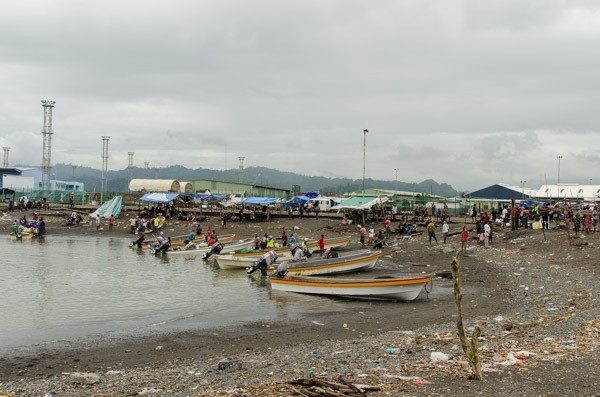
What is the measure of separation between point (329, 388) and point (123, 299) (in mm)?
14928

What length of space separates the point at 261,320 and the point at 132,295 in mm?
7460

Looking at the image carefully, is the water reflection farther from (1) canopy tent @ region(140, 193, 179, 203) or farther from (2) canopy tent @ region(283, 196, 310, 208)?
(2) canopy tent @ region(283, 196, 310, 208)

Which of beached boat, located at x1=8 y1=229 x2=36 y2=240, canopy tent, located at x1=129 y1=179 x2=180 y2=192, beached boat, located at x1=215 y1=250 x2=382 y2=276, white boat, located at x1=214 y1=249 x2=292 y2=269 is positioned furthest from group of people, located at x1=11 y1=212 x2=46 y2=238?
canopy tent, located at x1=129 y1=179 x2=180 y2=192

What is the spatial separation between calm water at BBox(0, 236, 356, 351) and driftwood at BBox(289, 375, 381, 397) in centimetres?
841

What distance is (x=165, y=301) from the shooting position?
20.9 metres

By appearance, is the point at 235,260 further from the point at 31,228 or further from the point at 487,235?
the point at 31,228

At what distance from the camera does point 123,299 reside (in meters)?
21.3

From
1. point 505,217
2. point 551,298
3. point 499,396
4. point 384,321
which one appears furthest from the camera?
point 505,217

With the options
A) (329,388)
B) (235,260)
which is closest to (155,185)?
(235,260)

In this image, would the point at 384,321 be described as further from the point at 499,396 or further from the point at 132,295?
the point at 132,295

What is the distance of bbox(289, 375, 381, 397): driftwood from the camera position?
26.7 feet

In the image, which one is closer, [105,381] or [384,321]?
[105,381]

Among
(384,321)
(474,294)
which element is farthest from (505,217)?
(384,321)

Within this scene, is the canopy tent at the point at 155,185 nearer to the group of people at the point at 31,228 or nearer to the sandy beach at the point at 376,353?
the group of people at the point at 31,228
